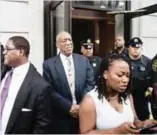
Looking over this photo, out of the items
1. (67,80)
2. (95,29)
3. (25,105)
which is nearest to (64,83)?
(67,80)

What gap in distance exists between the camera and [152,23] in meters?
7.26

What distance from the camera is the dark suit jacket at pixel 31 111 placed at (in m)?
2.50

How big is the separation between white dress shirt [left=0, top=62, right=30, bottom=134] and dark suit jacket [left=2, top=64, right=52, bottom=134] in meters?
0.04

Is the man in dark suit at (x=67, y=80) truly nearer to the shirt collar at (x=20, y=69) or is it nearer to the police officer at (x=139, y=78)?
the police officer at (x=139, y=78)

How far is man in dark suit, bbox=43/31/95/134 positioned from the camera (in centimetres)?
375

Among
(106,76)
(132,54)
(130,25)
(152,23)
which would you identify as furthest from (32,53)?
(106,76)

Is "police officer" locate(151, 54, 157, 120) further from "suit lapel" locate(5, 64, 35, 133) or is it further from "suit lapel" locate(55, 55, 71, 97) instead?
"suit lapel" locate(5, 64, 35, 133)

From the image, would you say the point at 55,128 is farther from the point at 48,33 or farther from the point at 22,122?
the point at 48,33

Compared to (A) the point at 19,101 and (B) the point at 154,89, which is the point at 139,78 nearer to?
(B) the point at 154,89

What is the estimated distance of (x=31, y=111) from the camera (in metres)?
2.51

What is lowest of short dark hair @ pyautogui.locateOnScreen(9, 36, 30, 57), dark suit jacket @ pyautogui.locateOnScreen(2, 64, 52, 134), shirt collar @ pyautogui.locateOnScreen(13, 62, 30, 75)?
dark suit jacket @ pyautogui.locateOnScreen(2, 64, 52, 134)

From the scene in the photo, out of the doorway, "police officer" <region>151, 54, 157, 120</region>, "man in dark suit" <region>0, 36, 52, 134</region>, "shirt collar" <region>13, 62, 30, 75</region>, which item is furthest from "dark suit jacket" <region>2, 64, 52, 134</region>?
the doorway

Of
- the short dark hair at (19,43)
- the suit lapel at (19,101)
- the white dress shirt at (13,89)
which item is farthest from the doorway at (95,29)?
the suit lapel at (19,101)

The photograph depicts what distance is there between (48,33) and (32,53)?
19.6 inches
